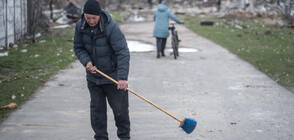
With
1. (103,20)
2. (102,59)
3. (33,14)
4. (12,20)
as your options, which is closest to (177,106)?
(102,59)

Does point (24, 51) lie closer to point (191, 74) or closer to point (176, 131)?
point (191, 74)

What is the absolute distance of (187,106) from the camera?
309 inches

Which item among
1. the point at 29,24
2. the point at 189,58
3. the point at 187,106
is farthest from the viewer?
the point at 29,24

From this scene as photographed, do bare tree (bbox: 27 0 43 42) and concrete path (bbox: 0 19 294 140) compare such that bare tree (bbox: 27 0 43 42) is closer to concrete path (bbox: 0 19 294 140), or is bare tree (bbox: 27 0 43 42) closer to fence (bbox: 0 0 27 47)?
fence (bbox: 0 0 27 47)

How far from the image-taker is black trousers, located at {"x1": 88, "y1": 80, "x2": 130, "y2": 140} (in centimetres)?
539

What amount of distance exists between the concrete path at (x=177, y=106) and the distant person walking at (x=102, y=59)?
706mm

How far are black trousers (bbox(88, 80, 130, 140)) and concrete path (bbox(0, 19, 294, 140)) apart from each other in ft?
1.92

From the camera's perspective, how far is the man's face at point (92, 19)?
4977 mm

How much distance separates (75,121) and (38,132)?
0.71m

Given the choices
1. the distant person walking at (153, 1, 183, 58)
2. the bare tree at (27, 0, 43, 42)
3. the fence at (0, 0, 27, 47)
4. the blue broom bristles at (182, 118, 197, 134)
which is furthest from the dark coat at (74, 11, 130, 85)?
the bare tree at (27, 0, 43, 42)

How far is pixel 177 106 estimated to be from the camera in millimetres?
7840

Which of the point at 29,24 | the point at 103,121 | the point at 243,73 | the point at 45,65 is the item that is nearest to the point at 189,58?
the point at 243,73

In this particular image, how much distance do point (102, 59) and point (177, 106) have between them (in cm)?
287

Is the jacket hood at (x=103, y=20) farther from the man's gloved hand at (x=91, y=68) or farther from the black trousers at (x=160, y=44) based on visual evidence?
the black trousers at (x=160, y=44)
